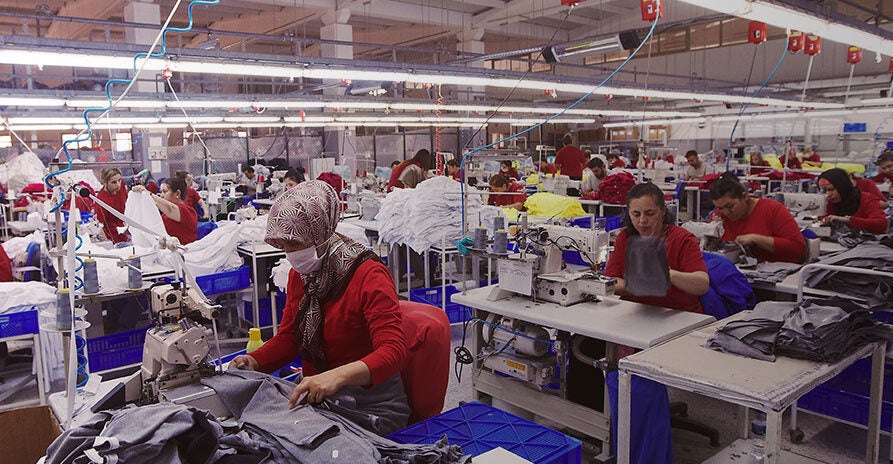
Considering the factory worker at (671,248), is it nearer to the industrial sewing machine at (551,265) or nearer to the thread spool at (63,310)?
the industrial sewing machine at (551,265)

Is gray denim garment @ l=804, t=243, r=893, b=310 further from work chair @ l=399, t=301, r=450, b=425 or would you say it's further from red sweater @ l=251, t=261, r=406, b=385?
red sweater @ l=251, t=261, r=406, b=385

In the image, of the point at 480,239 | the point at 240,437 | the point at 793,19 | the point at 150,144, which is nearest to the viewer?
the point at 240,437

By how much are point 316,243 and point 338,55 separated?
11.8 metres

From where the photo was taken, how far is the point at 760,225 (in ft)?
13.7

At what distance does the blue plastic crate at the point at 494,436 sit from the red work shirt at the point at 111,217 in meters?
4.83

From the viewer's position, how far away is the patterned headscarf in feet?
6.62

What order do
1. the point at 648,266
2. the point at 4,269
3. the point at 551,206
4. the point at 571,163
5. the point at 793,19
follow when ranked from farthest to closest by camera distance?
the point at 571,163 < the point at 551,206 < the point at 4,269 < the point at 793,19 < the point at 648,266

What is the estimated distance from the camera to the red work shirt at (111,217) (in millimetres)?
5965

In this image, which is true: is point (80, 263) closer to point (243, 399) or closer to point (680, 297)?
point (243, 399)

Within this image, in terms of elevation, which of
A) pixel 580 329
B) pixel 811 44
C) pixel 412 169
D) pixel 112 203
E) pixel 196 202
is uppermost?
pixel 811 44

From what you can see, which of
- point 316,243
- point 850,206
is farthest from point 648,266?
point 850,206

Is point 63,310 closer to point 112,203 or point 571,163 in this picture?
point 112,203

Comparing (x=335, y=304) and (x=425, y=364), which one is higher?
(x=335, y=304)

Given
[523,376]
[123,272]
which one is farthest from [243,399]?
[123,272]
